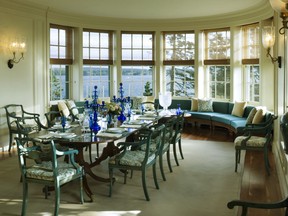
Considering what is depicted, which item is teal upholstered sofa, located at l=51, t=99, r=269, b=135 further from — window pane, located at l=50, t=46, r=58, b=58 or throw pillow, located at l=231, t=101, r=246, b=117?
window pane, located at l=50, t=46, r=58, b=58

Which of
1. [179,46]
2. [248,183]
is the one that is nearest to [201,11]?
[179,46]

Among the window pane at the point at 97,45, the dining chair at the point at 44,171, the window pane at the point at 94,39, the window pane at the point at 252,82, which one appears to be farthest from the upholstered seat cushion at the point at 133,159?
the window pane at the point at 94,39

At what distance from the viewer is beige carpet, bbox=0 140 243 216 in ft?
12.5

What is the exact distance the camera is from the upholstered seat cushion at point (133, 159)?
167 inches

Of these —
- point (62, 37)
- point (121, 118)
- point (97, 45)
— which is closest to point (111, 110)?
point (121, 118)

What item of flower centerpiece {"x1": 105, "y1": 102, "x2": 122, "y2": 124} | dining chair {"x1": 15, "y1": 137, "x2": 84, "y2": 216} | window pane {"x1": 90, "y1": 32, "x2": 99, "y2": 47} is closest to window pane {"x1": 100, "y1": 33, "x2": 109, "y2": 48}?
window pane {"x1": 90, "y1": 32, "x2": 99, "y2": 47}

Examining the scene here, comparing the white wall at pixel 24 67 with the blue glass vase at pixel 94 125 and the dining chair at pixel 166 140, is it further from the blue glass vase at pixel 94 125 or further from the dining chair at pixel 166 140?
the dining chair at pixel 166 140

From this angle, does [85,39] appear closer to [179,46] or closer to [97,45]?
[97,45]

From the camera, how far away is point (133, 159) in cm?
430

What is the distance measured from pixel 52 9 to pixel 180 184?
5421 millimetres

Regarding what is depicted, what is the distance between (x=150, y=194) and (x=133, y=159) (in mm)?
487

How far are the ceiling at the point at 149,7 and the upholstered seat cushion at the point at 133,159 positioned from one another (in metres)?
4.02

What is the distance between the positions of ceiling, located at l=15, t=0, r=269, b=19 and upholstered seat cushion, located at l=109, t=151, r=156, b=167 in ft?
13.2

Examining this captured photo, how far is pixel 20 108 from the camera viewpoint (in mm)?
7473
